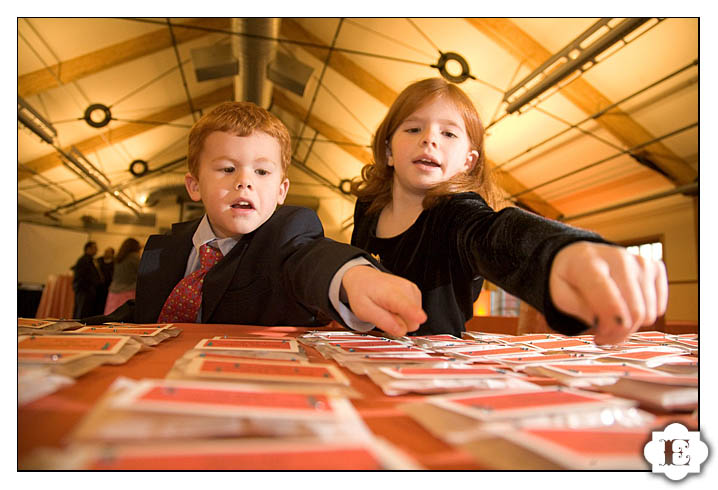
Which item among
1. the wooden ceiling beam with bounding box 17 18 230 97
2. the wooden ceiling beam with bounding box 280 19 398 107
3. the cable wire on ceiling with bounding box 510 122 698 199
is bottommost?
the wooden ceiling beam with bounding box 17 18 230 97

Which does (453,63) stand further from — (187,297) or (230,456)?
(230,456)

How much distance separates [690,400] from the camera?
0.75ft

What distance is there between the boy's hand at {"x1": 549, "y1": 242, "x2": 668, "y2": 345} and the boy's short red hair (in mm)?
566

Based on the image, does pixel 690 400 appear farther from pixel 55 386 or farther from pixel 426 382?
pixel 55 386

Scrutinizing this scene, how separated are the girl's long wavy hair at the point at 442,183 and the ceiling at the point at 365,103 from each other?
3.62 ft

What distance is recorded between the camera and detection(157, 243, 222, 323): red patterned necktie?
0.72m

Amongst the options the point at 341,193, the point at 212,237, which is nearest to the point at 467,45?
the point at 212,237

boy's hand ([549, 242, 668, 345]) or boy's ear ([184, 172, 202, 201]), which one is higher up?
boy's ear ([184, 172, 202, 201])

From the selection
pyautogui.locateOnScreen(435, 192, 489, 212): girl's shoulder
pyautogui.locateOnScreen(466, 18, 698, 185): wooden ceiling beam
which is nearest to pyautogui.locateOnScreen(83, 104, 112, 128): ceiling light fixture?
pyautogui.locateOnScreen(466, 18, 698, 185): wooden ceiling beam

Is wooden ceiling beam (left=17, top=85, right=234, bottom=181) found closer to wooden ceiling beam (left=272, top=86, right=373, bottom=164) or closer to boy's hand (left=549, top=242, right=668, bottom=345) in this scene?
wooden ceiling beam (left=272, top=86, right=373, bottom=164)

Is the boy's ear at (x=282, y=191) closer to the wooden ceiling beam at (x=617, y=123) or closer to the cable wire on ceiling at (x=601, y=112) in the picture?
the cable wire on ceiling at (x=601, y=112)

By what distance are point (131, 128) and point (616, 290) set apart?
17.6 ft

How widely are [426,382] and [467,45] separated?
3.23 metres

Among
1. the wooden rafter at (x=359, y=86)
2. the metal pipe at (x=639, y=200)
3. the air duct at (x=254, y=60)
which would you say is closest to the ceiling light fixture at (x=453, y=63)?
the wooden rafter at (x=359, y=86)
